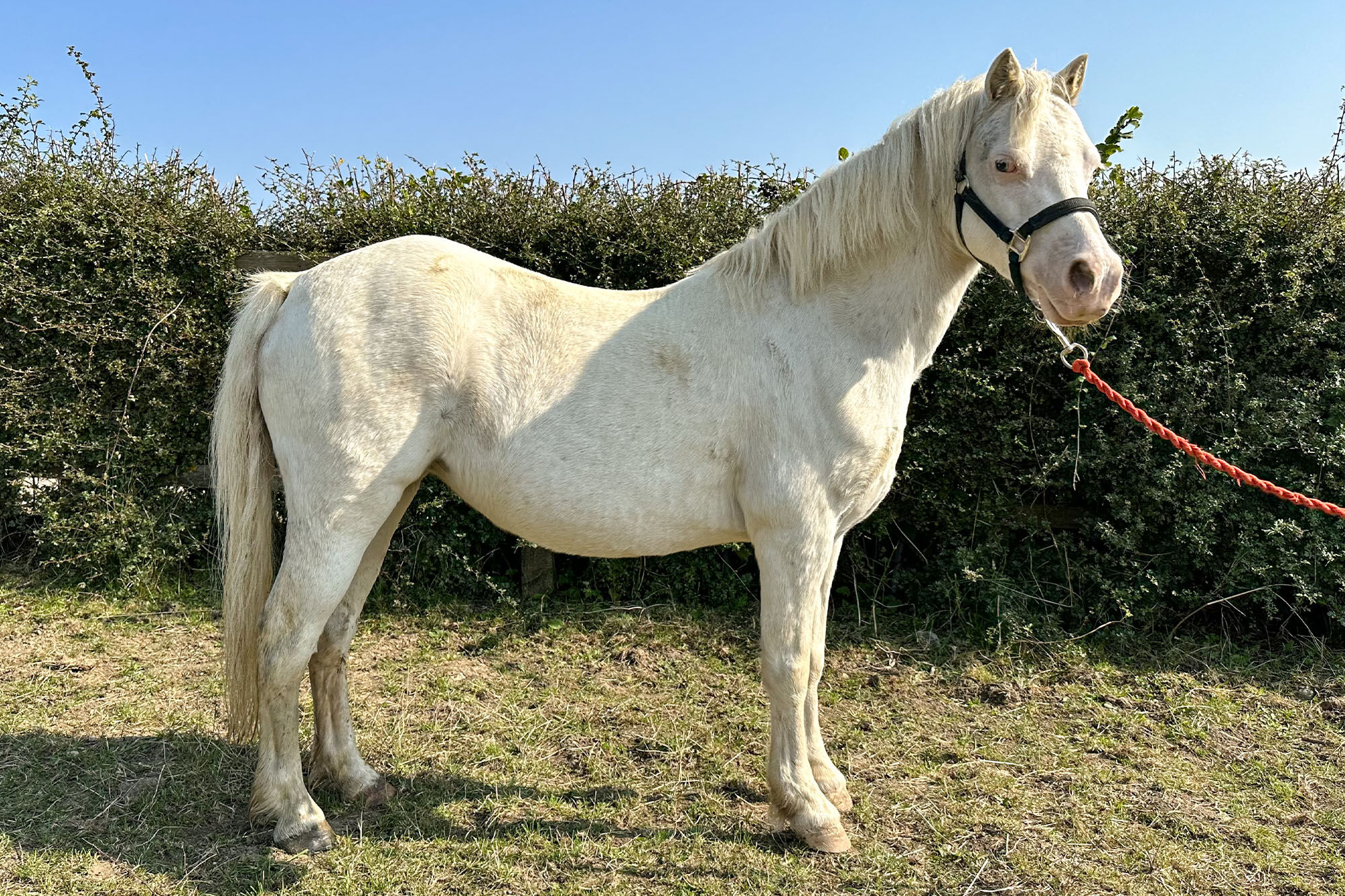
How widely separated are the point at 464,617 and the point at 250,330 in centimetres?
231

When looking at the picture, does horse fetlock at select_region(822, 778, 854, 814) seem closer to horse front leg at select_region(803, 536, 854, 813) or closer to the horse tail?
A: horse front leg at select_region(803, 536, 854, 813)

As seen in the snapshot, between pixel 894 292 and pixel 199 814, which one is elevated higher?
pixel 894 292

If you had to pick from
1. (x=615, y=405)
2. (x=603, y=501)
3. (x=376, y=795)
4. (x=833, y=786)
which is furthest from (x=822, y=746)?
(x=376, y=795)

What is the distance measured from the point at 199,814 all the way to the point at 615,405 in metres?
1.90

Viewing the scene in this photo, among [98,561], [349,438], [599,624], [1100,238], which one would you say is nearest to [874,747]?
[599,624]

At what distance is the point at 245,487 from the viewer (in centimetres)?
250

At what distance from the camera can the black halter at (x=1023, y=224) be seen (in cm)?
209

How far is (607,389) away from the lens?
7.82 ft

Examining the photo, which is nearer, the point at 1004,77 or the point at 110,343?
the point at 1004,77

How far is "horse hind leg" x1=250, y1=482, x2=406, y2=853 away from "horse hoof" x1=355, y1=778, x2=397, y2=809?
24 cm

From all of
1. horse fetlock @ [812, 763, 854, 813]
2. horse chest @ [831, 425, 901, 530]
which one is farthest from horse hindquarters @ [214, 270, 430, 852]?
horse fetlock @ [812, 763, 854, 813]

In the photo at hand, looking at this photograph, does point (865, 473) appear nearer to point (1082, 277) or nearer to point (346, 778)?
point (1082, 277)

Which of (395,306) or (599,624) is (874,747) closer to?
(599,624)

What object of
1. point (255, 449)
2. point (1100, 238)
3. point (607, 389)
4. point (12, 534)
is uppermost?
point (1100, 238)
